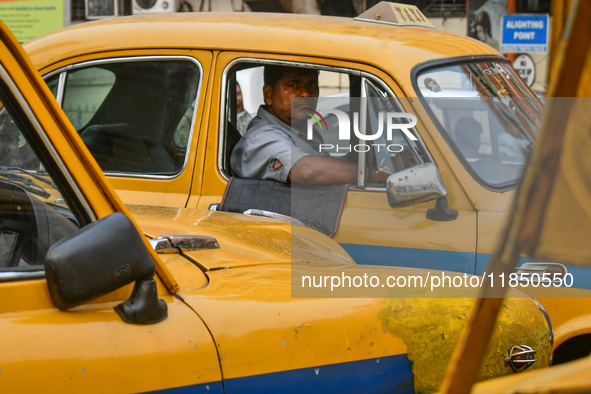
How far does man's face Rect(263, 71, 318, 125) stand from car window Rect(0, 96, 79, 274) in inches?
79.9

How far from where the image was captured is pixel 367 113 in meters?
3.20

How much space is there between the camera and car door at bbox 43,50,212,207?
131 inches

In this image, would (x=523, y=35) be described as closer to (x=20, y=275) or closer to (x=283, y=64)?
(x=283, y=64)

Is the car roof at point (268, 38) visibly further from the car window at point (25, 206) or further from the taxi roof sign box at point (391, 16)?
the car window at point (25, 206)

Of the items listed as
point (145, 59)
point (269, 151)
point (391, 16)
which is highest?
point (391, 16)

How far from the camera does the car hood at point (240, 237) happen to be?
5.91 ft

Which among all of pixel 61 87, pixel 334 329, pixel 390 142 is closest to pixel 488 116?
pixel 390 142

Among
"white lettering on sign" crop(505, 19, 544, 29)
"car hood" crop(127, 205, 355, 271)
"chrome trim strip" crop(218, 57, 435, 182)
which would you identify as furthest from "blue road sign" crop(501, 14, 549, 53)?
"car hood" crop(127, 205, 355, 271)

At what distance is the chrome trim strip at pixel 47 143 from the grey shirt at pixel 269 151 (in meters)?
1.96

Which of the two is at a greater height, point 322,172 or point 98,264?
point 98,264

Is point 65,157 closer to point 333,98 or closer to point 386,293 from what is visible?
point 386,293

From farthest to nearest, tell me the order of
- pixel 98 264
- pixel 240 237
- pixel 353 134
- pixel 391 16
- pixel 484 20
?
1. pixel 484 20
2. pixel 391 16
3. pixel 353 134
4. pixel 240 237
5. pixel 98 264

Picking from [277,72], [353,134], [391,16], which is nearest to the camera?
[353,134]

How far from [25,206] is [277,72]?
2.18 meters
